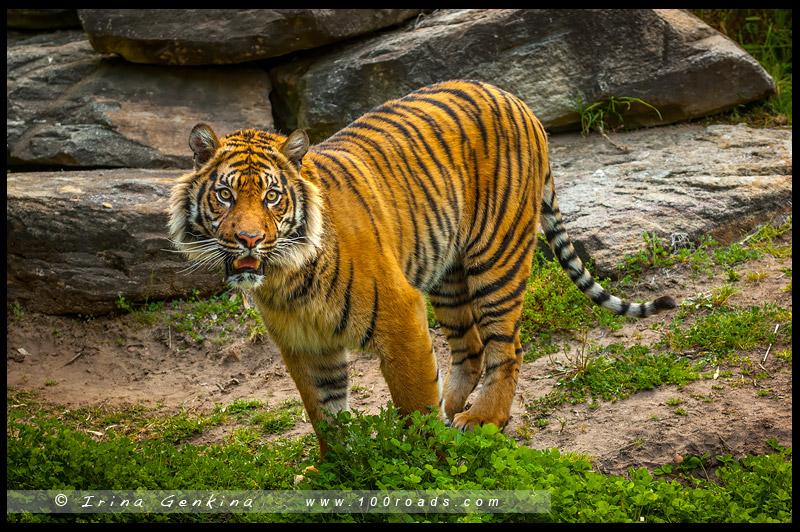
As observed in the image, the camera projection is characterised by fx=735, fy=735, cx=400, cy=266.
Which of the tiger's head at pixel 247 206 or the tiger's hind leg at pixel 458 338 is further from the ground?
the tiger's head at pixel 247 206

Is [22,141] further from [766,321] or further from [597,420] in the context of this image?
[766,321]

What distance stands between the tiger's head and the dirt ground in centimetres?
171

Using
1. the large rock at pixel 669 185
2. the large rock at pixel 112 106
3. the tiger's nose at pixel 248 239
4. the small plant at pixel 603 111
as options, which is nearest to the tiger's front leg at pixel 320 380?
the tiger's nose at pixel 248 239

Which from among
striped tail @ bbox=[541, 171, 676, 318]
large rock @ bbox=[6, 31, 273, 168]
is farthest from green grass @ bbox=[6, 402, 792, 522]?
large rock @ bbox=[6, 31, 273, 168]

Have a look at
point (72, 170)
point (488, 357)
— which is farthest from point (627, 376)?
point (72, 170)

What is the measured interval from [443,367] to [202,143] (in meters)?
2.63

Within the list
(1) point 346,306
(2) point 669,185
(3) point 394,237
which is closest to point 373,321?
(1) point 346,306

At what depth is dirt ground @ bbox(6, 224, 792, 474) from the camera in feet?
12.2

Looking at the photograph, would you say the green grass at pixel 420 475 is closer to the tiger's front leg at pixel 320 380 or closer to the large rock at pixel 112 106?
the tiger's front leg at pixel 320 380

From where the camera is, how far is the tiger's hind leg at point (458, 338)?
171 inches

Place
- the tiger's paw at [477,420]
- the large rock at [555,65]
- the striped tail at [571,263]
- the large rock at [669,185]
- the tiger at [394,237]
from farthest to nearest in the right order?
1. the large rock at [555,65]
2. the large rock at [669,185]
3. the striped tail at [571,263]
4. the tiger's paw at [477,420]
5. the tiger at [394,237]

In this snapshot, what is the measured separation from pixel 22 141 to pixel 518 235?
4748 millimetres

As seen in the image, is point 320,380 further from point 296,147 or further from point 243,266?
point 296,147

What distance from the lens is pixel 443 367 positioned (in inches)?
201
